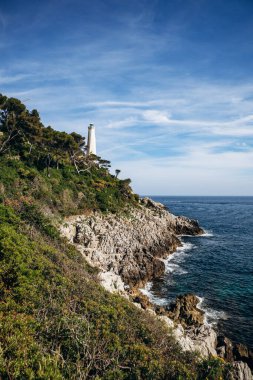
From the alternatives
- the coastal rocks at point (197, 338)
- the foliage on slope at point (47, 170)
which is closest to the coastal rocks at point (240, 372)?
the coastal rocks at point (197, 338)

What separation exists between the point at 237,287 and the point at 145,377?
25208mm

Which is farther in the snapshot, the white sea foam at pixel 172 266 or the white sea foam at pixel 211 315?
the white sea foam at pixel 172 266

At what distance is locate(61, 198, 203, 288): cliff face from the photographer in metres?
30.3

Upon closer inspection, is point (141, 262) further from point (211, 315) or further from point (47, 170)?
point (47, 170)

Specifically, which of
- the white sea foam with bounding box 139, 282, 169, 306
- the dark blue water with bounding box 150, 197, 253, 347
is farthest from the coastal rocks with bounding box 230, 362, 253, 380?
the white sea foam with bounding box 139, 282, 169, 306

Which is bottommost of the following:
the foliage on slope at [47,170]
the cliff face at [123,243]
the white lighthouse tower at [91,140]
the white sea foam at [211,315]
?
the white sea foam at [211,315]

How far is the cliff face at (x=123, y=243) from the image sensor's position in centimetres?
3034

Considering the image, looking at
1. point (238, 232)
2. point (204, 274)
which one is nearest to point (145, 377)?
point (204, 274)

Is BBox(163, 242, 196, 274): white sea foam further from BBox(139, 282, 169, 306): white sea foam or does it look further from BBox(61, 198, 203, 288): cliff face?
BBox(139, 282, 169, 306): white sea foam

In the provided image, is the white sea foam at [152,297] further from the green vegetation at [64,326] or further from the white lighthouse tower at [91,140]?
the white lighthouse tower at [91,140]

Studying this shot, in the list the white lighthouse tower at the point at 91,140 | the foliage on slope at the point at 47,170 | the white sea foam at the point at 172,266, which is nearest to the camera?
the white sea foam at the point at 172,266

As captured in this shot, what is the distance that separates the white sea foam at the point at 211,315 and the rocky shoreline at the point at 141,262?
590mm

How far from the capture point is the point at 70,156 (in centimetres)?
5009

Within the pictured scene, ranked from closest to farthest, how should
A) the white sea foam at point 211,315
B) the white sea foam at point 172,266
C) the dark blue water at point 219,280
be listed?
1. the white sea foam at point 211,315
2. the dark blue water at point 219,280
3. the white sea foam at point 172,266
